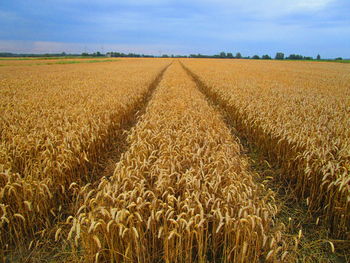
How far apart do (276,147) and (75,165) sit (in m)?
4.15

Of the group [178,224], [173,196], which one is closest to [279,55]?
[173,196]

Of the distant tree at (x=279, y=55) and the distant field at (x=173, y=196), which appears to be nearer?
the distant field at (x=173, y=196)

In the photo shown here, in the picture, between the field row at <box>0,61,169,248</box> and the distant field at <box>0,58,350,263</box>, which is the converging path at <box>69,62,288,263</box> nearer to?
the distant field at <box>0,58,350,263</box>

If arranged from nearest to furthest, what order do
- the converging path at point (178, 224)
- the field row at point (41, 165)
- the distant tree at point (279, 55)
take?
the converging path at point (178, 224)
the field row at point (41, 165)
the distant tree at point (279, 55)

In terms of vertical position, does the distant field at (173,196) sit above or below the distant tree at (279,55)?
below

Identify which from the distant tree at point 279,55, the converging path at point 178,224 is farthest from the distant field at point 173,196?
the distant tree at point 279,55

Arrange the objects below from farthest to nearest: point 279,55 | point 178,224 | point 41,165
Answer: point 279,55 → point 41,165 → point 178,224

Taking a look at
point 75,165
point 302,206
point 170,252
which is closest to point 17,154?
point 75,165

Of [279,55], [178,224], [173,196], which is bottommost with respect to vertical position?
[178,224]

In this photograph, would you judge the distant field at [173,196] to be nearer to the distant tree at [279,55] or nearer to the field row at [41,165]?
the field row at [41,165]

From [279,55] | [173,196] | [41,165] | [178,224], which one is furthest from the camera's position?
[279,55]

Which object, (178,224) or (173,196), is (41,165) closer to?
(173,196)

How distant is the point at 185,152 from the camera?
3.50 meters

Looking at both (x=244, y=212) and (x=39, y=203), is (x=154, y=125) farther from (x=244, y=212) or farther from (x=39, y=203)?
(x=244, y=212)
